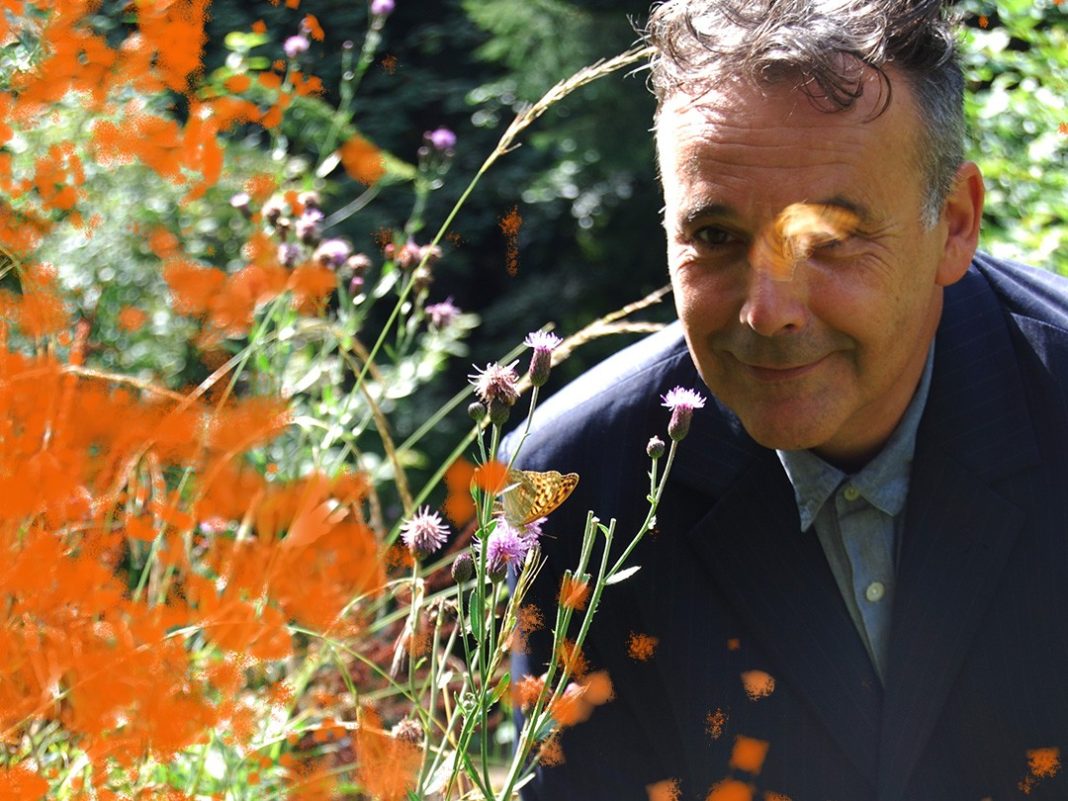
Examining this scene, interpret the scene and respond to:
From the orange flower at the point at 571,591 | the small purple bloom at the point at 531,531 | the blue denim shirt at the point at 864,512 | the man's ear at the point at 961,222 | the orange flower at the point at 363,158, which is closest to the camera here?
the orange flower at the point at 571,591

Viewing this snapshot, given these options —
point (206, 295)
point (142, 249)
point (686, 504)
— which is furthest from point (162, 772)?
point (142, 249)

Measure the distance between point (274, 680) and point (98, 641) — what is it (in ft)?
1.76

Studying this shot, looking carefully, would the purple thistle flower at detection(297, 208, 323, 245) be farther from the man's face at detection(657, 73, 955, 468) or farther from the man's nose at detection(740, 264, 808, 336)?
the man's nose at detection(740, 264, 808, 336)

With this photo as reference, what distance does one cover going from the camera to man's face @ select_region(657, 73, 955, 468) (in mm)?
1533

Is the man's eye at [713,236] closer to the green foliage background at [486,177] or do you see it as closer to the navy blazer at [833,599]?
the navy blazer at [833,599]

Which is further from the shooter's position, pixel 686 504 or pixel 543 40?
pixel 543 40

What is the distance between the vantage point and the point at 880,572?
6.10 ft

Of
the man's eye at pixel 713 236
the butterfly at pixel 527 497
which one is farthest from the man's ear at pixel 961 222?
the butterfly at pixel 527 497

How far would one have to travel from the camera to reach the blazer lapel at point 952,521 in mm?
1749

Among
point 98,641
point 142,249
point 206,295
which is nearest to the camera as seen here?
point 98,641

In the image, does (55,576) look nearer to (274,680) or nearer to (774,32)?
(274,680)

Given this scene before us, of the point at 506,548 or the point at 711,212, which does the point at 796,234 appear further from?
the point at 506,548

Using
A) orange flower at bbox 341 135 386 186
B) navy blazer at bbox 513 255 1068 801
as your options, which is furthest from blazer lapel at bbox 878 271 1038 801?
orange flower at bbox 341 135 386 186

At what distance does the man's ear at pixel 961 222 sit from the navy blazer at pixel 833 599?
0.19 meters
